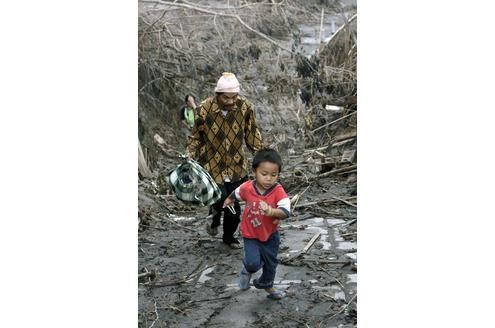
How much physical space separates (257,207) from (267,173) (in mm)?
230

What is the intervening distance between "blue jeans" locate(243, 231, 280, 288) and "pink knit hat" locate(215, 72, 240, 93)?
102cm

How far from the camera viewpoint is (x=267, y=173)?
550cm

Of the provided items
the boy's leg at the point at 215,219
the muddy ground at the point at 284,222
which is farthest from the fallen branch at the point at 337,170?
the boy's leg at the point at 215,219

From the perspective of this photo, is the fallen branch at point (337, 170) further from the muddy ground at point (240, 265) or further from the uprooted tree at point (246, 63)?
the uprooted tree at point (246, 63)

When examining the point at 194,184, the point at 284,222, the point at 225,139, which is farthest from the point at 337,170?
the point at 194,184

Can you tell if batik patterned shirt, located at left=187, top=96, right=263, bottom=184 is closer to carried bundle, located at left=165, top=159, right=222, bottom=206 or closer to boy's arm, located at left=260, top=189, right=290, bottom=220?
carried bundle, located at left=165, top=159, right=222, bottom=206

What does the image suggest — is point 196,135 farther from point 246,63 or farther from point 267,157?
point 267,157

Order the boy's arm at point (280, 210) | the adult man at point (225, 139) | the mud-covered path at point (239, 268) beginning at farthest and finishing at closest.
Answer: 1. the adult man at point (225, 139)
2. the mud-covered path at point (239, 268)
3. the boy's arm at point (280, 210)

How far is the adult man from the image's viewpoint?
6078 mm

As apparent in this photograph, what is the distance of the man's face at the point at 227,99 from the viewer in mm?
5973

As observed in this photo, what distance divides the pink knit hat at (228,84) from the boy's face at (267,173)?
69cm

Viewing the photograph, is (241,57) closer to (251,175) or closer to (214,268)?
(251,175)

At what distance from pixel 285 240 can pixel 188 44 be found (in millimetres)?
1559
